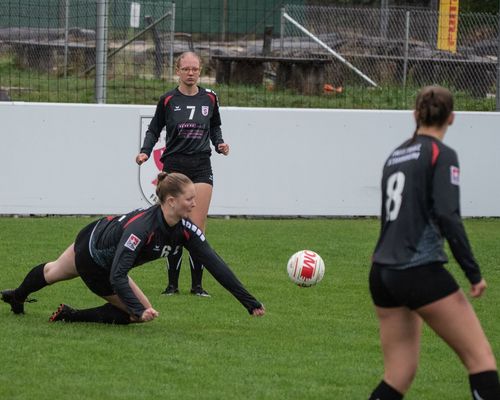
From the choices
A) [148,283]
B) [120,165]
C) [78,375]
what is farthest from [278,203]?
[78,375]

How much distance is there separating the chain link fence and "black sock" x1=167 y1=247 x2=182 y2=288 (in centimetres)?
642

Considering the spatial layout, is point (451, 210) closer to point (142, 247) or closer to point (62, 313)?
point (142, 247)

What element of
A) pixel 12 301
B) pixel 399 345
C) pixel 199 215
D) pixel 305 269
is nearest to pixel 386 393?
pixel 399 345

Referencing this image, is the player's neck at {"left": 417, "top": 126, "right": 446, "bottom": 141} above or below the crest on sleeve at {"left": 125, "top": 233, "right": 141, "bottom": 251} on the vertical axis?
above

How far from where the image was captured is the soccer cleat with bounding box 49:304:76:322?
791cm

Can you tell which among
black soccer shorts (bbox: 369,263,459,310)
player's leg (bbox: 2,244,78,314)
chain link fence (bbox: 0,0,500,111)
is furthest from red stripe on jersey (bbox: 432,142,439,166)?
chain link fence (bbox: 0,0,500,111)

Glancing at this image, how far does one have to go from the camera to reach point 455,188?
16.3 feet

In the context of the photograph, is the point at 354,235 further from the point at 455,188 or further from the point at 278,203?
the point at 455,188

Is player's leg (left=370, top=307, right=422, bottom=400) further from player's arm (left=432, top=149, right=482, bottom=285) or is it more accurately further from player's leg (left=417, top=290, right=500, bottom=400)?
player's arm (left=432, top=149, right=482, bottom=285)

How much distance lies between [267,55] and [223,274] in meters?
12.4

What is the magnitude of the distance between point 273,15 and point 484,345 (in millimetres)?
17232

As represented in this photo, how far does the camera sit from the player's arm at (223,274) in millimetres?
7250

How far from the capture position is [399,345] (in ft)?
17.2

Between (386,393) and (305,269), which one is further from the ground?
(386,393)
